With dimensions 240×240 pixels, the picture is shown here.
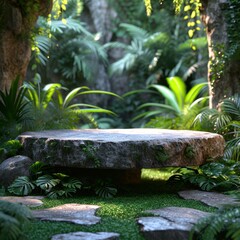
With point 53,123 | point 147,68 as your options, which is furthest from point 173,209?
point 147,68

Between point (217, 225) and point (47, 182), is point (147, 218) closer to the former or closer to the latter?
point (217, 225)

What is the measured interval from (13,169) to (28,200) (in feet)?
2.33

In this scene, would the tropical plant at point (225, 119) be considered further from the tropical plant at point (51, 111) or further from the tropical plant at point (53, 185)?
the tropical plant at point (53, 185)

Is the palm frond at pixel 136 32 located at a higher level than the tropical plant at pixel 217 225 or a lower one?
higher

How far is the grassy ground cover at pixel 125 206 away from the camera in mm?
2998

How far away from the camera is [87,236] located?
2.82 metres

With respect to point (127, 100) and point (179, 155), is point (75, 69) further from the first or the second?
point (179, 155)

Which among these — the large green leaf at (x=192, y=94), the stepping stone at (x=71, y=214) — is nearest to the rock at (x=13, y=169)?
the stepping stone at (x=71, y=214)

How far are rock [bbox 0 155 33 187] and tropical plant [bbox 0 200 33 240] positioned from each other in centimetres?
187

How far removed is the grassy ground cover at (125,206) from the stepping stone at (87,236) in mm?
79

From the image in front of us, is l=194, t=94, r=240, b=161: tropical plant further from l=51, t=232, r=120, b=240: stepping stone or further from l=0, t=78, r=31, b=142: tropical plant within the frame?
l=51, t=232, r=120, b=240: stepping stone

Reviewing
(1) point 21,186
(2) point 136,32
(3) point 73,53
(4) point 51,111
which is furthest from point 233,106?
(2) point 136,32

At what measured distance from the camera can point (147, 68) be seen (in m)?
12.5

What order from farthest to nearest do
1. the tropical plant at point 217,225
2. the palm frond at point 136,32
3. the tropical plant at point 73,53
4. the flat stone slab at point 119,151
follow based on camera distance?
the palm frond at point 136,32
the tropical plant at point 73,53
the flat stone slab at point 119,151
the tropical plant at point 217,225
